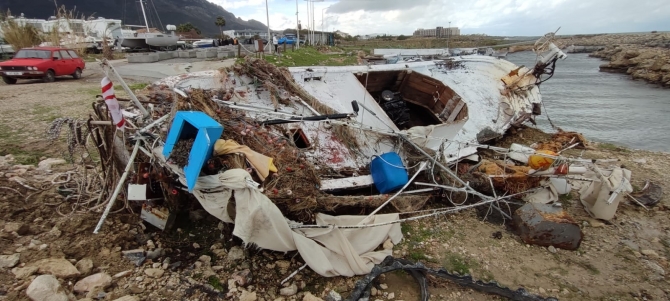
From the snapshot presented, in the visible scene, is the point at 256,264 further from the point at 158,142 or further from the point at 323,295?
the point at 158,142

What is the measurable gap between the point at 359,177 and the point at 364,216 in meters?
0.72

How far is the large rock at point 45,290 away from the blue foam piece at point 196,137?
1259 millimetres

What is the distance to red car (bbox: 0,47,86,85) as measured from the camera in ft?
40.0

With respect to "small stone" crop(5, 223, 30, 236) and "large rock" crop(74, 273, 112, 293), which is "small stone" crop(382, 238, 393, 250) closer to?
"large rock" crop(74, 273, 112, 293)

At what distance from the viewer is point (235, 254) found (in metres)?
3.61

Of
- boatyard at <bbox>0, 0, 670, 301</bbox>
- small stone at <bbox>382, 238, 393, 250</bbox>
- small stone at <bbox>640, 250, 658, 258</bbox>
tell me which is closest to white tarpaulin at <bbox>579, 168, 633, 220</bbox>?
boatyard at <bbox>0, 0, 670, 301</bbox>

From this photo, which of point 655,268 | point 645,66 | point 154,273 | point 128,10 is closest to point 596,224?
point 655,268

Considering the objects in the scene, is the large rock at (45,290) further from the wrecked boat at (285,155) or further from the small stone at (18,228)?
the small stone at (18,228)

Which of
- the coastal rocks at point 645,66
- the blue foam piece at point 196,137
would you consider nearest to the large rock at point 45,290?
the blue foam piece at point 196,137

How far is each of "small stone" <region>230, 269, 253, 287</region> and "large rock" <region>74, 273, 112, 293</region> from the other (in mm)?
1083

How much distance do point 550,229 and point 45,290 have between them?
5.32 metres

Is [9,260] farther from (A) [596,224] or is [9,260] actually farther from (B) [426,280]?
(A) [596,224]

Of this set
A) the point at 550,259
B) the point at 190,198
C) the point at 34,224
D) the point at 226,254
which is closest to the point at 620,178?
the point at 550,259

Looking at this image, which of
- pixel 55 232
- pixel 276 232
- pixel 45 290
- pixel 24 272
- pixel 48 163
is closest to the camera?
pixel 45 290
